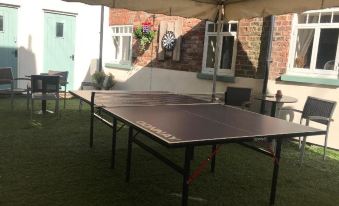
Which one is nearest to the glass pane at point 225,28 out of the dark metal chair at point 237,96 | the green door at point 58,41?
the dark metal chair at point 237,96

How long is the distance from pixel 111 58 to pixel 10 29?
3396mm

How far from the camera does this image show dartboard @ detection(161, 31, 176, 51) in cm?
889

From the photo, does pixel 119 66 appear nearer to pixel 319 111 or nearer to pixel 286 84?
pixel 286 84

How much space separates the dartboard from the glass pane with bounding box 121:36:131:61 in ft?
7.84

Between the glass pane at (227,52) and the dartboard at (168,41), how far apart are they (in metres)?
1.51

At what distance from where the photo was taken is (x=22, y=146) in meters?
5.00

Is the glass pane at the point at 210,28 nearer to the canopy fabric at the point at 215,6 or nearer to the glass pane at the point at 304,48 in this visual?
the canopy fabric at the point at 215,6

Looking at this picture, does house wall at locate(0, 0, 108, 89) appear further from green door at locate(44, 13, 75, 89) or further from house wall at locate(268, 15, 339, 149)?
house wall at locate(268, 15, 339, 149)

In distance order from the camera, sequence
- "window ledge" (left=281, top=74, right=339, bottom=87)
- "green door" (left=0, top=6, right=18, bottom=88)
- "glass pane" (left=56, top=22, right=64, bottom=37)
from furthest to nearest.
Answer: "glass pane" (left=56, top=22, right=64, bottom=37) → "green door" (left=0, top=6, right=18, bottom=88) → "window ledge" (left=281, top=74, right=339, bottom=87)

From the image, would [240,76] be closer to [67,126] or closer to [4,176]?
[67,126]

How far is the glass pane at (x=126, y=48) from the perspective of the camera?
37.1 ft

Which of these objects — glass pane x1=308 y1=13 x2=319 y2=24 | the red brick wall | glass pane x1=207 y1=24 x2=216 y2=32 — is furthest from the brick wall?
glass pane x1=308 y1=13 x2=319 y2=24

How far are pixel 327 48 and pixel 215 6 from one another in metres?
2.13

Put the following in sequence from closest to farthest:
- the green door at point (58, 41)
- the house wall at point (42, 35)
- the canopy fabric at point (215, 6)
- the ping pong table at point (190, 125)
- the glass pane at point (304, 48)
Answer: the ping pong table at point (190, 125) → the canopy fabric at point (215, 6) → the glass pane at point (304, 48) → the house wall at point (42, 35) → the green door at point (58, 41)
